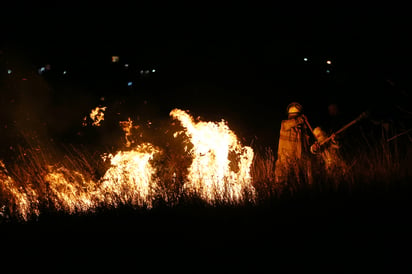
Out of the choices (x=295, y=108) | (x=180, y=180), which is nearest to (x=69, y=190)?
(x=180, y=180)

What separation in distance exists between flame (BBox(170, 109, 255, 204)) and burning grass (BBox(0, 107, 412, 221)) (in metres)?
0.01

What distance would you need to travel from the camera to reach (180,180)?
5.34 m

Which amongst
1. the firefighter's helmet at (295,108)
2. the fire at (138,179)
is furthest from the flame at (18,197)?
the firefighter's helmet at (295,108)

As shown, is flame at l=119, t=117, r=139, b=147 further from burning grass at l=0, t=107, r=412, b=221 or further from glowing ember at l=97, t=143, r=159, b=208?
glowing ember at l=97, t=143, r=159, b=208

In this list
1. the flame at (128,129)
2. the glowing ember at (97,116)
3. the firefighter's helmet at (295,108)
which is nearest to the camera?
the firefighter's helmet at (295,108)

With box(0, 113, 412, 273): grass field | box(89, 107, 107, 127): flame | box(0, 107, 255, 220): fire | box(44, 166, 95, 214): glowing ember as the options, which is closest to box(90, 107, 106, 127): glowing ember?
box(89, 107, 107, 127): flame

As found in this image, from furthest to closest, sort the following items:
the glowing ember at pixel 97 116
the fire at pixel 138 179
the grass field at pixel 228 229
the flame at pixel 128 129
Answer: the glowing ember at pixel 97 116 < the flame at pixel 128 129 < the fire at pixel 138 179 < the grass field at pixel 228 229

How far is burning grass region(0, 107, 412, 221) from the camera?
192 inches

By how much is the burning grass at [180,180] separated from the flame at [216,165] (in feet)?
0.04

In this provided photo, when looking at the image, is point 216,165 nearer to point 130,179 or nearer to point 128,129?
point 130,179

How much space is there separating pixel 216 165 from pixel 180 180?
846 millimetres

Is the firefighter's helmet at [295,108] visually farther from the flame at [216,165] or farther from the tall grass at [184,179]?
the tall grass at [184,179]

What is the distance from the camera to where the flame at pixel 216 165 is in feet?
16.7

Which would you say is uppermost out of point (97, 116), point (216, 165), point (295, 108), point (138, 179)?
point (97, 116)
